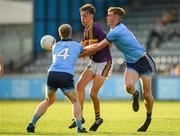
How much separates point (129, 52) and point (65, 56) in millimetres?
1472

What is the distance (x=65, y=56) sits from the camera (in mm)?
13906

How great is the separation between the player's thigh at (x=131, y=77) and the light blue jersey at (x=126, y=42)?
0.20 metres

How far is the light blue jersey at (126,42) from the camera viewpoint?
1456 centimetres

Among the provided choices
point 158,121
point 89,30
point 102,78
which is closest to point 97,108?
point 102,78

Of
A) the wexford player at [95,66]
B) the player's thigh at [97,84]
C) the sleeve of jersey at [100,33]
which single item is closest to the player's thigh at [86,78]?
the wexford player at [95,66]

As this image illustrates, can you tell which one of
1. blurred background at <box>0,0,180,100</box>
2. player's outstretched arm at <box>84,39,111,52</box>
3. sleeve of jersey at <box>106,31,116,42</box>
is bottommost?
blurred background at <box>0,0,180,100</box>

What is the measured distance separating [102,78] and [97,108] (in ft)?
2.01

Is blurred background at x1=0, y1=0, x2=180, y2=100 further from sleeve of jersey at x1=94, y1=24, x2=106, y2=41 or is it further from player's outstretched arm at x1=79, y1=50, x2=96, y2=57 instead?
player's outstretched arm at x1=79, y1=50, x2=96, y2=57

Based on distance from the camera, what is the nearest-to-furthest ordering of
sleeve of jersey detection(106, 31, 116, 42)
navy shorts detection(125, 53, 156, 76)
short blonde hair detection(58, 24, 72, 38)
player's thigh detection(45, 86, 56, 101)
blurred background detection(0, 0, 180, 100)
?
short blonde hair detection(58, 24, 72, 38), player's thigh detection(45, 86, 56, 101), sleeve of jersey detection(106, 31, 116, 42), navy shorts detection(125, 53, 156, 76), blurred background detection(0, 0, 180, 100)

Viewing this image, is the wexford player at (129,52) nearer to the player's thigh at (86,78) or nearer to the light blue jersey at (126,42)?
the light blue jersey at (126,42)

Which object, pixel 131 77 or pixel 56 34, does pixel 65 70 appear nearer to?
pixel 131 77

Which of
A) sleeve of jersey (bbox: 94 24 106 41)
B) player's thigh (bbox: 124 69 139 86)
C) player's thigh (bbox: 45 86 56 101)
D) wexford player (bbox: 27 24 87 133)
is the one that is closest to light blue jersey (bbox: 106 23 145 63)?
player's thigh (bbox: 124 69 139 86)

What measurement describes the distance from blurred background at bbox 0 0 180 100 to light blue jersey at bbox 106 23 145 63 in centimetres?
1772

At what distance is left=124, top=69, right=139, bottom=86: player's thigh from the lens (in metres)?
14.6
